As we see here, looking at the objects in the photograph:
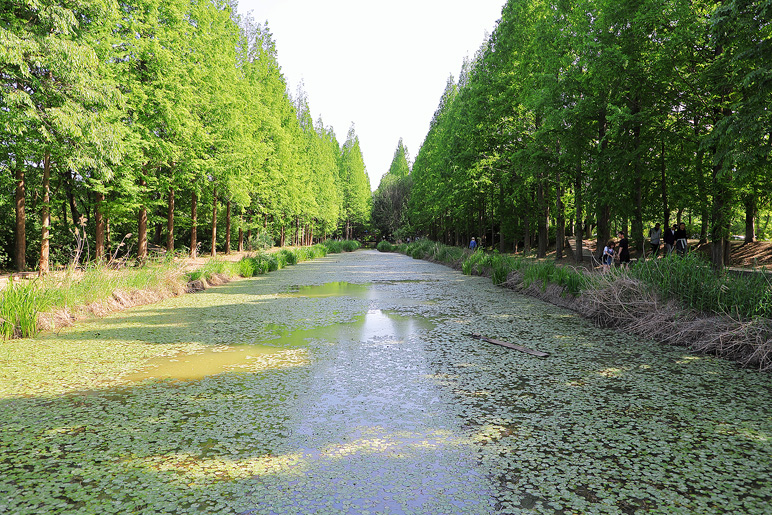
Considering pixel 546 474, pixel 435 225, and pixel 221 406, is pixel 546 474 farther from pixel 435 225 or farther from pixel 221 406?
pixel 435 225

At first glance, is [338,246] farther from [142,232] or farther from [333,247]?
[142,232]

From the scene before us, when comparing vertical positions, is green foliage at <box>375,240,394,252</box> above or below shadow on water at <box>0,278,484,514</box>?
above

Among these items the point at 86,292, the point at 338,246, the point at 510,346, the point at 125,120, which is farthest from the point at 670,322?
the point at 338,246

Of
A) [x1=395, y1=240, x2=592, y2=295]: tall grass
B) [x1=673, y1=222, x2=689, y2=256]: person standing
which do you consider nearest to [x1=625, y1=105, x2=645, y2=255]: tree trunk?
[x1=673, y1=222, x2=689, y2=256]: person standing

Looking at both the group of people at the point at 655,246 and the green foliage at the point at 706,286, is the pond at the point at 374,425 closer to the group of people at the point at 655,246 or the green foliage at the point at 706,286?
the green foliage at the point at 706,286

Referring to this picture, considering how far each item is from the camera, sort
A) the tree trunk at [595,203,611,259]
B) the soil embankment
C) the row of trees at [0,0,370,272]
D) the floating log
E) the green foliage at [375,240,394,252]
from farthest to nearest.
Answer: the green foliage at [375,240,394,252]
the tree trunk at [595,203,611,259]
the row of trees at [0,0,370,272]
the floating log
the soil embankment

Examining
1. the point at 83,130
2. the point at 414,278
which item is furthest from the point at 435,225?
the point at 83,130

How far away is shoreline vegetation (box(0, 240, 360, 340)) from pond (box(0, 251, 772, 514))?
0.61 metres

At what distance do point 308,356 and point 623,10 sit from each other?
37.0 feet

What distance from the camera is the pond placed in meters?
2.66

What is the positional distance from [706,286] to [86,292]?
1033 cm

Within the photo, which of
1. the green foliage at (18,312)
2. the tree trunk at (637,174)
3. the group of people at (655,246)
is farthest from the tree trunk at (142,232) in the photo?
the tree trunk at (637,174)

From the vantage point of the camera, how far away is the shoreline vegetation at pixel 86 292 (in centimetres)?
671

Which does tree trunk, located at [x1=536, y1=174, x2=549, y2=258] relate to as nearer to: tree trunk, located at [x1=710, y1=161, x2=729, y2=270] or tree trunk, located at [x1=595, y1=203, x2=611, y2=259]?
tree trunk, located at [x1=595, y1=203, x2=611, y2=259]
